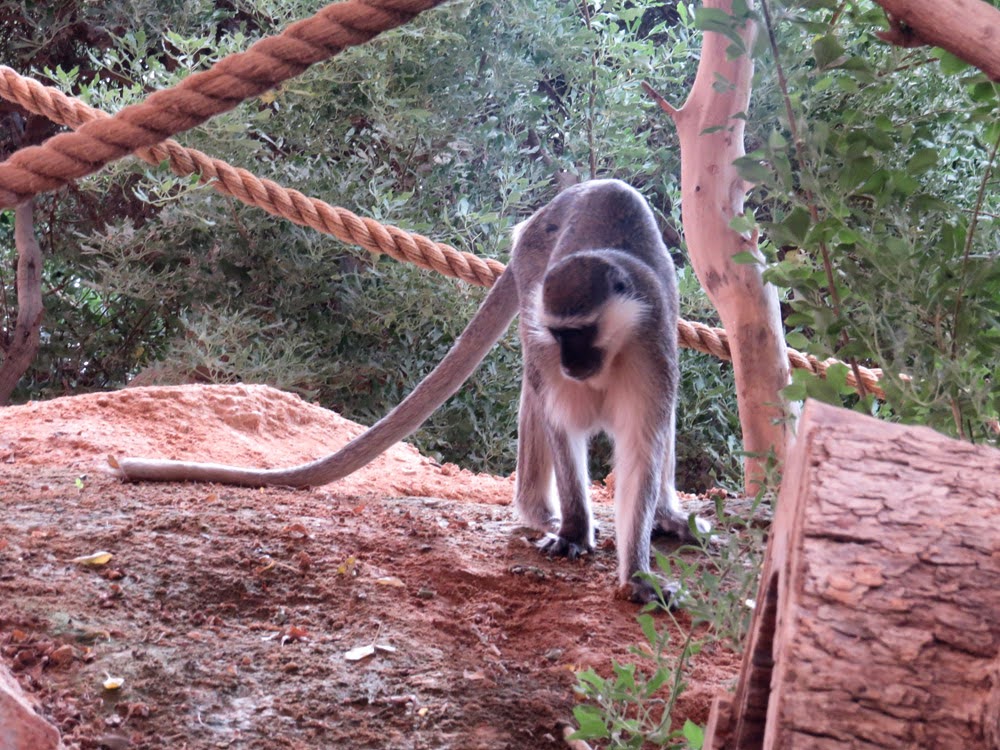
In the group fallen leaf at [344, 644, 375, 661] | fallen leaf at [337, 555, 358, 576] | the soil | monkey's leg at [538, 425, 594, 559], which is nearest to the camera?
the soil

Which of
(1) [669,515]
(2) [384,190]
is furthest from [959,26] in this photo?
(2) [384,190]

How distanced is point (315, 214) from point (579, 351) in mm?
1490

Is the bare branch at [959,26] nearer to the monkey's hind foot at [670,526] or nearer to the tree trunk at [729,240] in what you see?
the tree trunk at [729,240]

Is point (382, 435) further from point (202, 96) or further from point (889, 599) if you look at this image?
point (889, 599)

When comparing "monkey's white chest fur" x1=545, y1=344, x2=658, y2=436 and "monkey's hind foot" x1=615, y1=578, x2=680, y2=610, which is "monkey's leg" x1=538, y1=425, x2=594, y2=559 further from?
"monkey's hind foot" x1=615, y1=578, x2=680, y2=610

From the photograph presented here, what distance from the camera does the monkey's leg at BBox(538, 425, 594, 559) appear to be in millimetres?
3287

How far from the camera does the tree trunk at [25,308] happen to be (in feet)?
19.1

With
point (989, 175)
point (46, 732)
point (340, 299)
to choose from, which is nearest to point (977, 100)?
point (989, 175)

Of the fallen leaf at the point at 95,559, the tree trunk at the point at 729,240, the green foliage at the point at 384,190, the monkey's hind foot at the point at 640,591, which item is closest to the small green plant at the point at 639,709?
the monkey's hind foot at the point at 640,591

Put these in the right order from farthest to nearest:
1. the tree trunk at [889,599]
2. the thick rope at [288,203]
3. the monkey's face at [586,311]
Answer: the thick rope at [288,203]
the monkey's face at [586,311]
the tree trunk at [889,599]

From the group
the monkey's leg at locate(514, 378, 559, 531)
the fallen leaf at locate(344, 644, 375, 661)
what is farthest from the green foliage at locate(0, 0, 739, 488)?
the fallen leaf at locate(344, 644, 375, 661)

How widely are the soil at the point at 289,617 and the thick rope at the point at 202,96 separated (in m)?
0.98

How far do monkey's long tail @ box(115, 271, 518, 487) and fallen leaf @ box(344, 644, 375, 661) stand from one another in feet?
4.30

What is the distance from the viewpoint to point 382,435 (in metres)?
3.67
